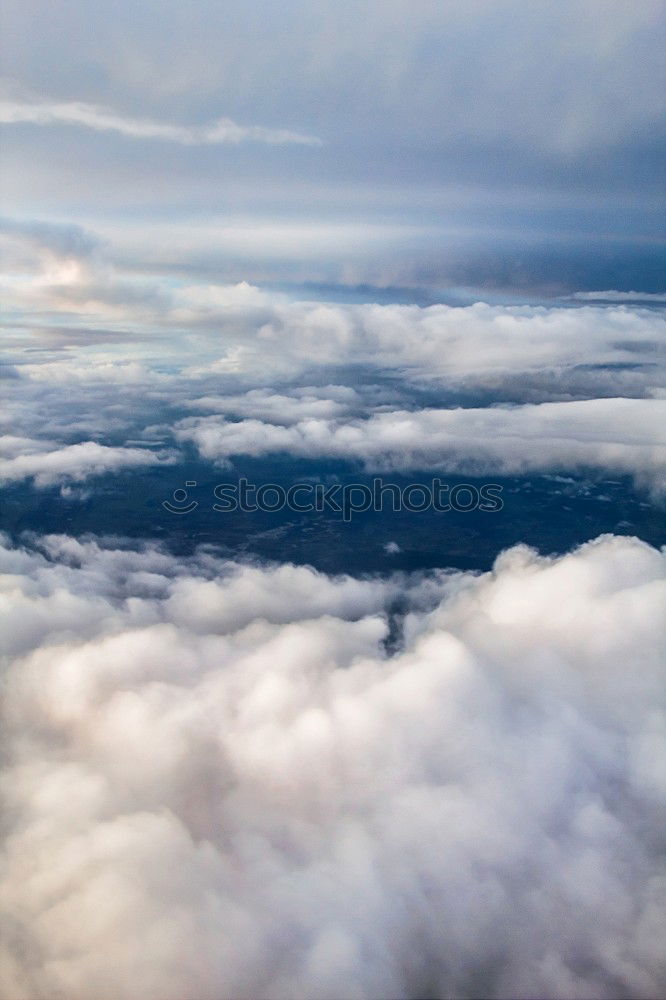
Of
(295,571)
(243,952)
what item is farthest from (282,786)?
(295,571)

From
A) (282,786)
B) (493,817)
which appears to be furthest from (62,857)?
(493,817)

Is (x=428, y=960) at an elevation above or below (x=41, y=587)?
below

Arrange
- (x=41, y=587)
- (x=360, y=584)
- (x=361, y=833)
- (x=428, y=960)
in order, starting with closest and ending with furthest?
(x=428, y=960) < (x=361, y=833) < (x=41, y=587) < (x=360, y=584)

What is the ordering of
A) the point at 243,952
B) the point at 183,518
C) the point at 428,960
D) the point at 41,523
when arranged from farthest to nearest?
the point at 183,518, the point at 41,523, the point at 428,960, the point at 243,952

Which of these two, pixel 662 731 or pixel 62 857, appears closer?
pixel 62 857

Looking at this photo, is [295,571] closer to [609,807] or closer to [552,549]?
[552,549]

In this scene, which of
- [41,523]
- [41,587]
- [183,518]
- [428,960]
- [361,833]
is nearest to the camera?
[428,960]

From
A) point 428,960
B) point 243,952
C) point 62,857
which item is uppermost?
point 62,857

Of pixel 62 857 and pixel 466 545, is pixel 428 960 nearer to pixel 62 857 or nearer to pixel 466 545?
pixel 62 857

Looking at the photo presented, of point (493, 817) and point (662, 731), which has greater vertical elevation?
point (662, 731)
